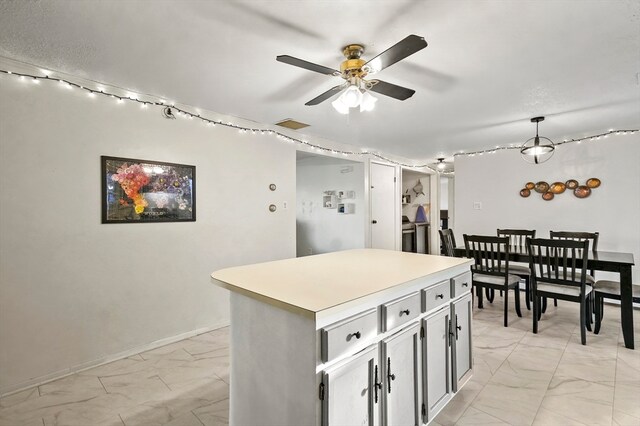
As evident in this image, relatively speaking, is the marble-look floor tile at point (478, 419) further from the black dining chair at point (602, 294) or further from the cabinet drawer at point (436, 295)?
the black dining chair at point (602, 294)

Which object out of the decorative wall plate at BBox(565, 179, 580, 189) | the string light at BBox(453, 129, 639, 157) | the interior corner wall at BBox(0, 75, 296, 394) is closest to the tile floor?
the interior corner wall at BBox(0, 75, 296, 394)

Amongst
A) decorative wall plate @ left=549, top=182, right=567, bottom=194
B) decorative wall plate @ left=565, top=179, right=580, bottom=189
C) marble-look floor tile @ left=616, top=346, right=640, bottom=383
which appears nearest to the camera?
marble-look floor tile @ left=616, top=346, right=640, bottom=383

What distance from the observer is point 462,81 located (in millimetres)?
2590

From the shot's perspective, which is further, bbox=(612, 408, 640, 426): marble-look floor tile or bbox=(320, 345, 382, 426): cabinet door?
bbox=(612, 408, 640, 426): marble-look floor tile

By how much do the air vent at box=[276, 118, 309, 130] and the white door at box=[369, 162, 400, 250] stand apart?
1.97m

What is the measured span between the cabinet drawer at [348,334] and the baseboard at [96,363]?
2339 mm

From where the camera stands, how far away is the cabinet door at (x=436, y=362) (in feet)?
5.47

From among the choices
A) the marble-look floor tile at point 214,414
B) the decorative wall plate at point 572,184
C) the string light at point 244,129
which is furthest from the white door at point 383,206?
the marble-look floor tile at point 214,414

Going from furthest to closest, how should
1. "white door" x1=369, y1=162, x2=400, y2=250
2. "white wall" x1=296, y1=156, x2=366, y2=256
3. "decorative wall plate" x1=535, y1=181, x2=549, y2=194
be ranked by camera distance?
"white door" x1=369, y1=162, x2=400, y2=250, "white wall" x1=296, y1=156, x2=366, y2=256, "decorative wall plate" x1=535, y1=181, x2=549, y2=194

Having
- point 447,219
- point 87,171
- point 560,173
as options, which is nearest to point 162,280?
point 87,171

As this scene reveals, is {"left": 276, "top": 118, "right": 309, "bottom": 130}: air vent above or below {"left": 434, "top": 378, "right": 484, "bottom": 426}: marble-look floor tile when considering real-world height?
above

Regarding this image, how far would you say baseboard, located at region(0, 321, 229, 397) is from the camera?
2.17m

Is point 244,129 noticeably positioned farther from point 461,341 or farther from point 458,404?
point 458,404

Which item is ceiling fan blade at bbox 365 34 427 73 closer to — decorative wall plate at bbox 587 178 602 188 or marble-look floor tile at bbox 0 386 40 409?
marble-look floor tile at bbox 0 386 40 409
